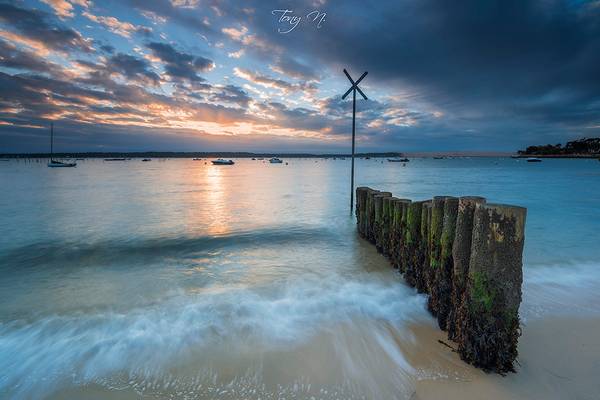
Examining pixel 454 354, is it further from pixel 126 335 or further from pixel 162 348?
pixel 126 335

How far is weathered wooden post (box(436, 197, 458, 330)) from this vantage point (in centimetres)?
515

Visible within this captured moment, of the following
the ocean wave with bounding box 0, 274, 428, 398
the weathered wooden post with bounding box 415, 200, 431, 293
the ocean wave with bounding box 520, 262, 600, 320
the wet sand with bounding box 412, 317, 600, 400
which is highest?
the weathered wooden post with bounding box 415, 200, 431, 293

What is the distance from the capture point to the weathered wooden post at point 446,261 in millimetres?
5148

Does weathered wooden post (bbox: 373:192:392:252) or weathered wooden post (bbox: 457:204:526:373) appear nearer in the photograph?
weathered wooden post (bbox: 457:204:526:373)

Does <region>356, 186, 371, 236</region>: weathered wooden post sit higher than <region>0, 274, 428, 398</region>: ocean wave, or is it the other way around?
<region>356, 186, 371, 236</region>: weathered wooden post

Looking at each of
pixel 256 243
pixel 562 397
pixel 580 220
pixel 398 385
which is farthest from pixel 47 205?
pixel 580 220

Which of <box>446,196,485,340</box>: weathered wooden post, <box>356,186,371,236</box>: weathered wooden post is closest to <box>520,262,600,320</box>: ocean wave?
<box>446,196,485,340</box>: weathered wooden post

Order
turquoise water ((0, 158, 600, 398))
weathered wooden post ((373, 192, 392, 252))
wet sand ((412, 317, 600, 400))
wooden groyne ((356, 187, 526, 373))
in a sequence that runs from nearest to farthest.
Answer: wet sand ((412, 317, 600, 400)) → wooden groyne ((356, 187, 526, 373)) → turquoise water ((0, 158, 600, 398)) → weathered wooden post ((373, 192, 392, 252))

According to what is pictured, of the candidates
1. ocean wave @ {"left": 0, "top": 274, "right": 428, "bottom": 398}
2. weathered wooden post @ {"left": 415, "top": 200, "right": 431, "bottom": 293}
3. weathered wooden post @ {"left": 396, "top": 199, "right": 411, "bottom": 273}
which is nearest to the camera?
ocean wave @ {"left": 0, "top": 274, "right": 428, "bottom": 398}

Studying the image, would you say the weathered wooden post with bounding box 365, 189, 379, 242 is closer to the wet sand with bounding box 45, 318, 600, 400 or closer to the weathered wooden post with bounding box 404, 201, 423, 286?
the weathered wooden post with bounding box 404, 201, 423, 286

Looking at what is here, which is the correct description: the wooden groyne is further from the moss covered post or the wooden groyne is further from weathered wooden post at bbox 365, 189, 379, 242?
weathered wooden post at bbox 365, 189, 379, 242

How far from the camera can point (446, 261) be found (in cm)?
520

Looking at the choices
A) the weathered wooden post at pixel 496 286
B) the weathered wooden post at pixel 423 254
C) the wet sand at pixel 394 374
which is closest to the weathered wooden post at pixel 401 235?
the weathered wooden post at pixel 423 254

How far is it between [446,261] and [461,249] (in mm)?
599
